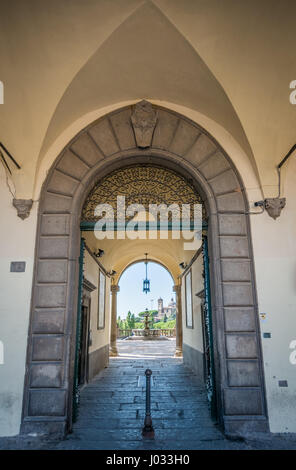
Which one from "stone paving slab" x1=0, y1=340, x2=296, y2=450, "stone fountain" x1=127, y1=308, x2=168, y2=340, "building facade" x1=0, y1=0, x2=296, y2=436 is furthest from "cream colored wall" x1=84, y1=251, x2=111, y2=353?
"stone fountain" x1=127, y1=308, x2=168, y2=340

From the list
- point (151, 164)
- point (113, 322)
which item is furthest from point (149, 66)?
point (113, 322)

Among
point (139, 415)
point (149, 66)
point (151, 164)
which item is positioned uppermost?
point (149, 66)

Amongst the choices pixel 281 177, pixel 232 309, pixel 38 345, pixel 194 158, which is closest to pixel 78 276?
pixel 38 345

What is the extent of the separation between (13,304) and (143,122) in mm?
3560

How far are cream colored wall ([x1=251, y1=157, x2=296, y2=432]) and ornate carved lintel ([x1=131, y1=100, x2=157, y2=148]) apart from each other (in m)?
2.24

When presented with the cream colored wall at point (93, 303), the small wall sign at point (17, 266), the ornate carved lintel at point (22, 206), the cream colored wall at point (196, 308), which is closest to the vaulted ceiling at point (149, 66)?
the ornate carved lintel at point (22, 206)

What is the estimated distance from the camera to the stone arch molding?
427 centimetres

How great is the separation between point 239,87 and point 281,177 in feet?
5.10

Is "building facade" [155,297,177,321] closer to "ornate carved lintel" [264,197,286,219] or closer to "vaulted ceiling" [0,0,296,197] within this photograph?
"ornate carved lintel" [264,197,286,219]

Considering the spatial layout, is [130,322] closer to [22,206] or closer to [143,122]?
[22,206]

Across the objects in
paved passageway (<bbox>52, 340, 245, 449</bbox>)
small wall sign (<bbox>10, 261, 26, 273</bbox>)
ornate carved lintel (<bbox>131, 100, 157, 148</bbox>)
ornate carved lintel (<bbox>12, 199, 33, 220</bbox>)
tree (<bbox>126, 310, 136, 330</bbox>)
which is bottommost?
paved passageway (<bbox>52, 340, 245, 449</bbox>)

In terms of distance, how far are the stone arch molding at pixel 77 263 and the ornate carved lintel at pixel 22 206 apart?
24 centimetres

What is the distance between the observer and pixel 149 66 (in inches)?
192
